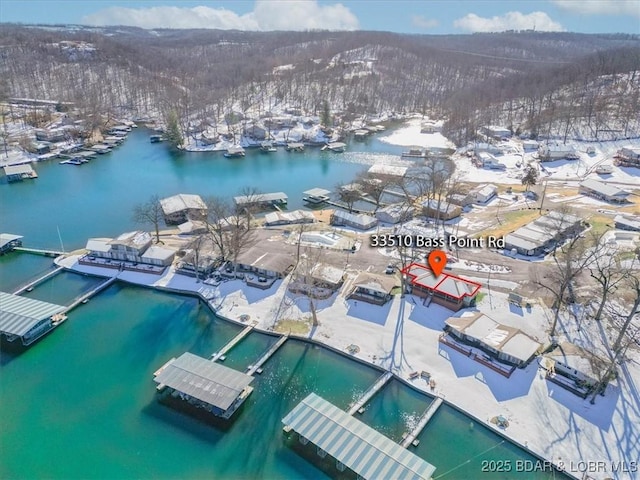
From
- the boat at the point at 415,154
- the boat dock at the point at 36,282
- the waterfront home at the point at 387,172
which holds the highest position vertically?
the waterfront home at the point at 387,172

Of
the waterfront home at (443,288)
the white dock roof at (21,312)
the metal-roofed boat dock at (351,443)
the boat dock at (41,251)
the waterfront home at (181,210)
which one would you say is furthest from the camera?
the waterfront home at (181,210)

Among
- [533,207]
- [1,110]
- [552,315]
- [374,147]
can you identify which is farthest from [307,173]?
[1,110]

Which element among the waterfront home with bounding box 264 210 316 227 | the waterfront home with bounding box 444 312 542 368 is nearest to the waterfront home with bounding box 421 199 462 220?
the waterfront home with bounding box 264 210 316 227

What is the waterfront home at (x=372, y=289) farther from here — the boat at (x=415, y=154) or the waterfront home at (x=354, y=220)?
the boat at (x=415, y=154)

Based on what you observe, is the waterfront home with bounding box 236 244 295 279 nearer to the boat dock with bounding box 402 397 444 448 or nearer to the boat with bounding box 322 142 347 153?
the boat dock with bounding box 402 397 444 448

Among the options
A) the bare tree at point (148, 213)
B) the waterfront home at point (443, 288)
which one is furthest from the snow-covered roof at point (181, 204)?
the waterfront home at point (443, 288)

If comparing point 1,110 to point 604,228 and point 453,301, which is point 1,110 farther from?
point 604,228
